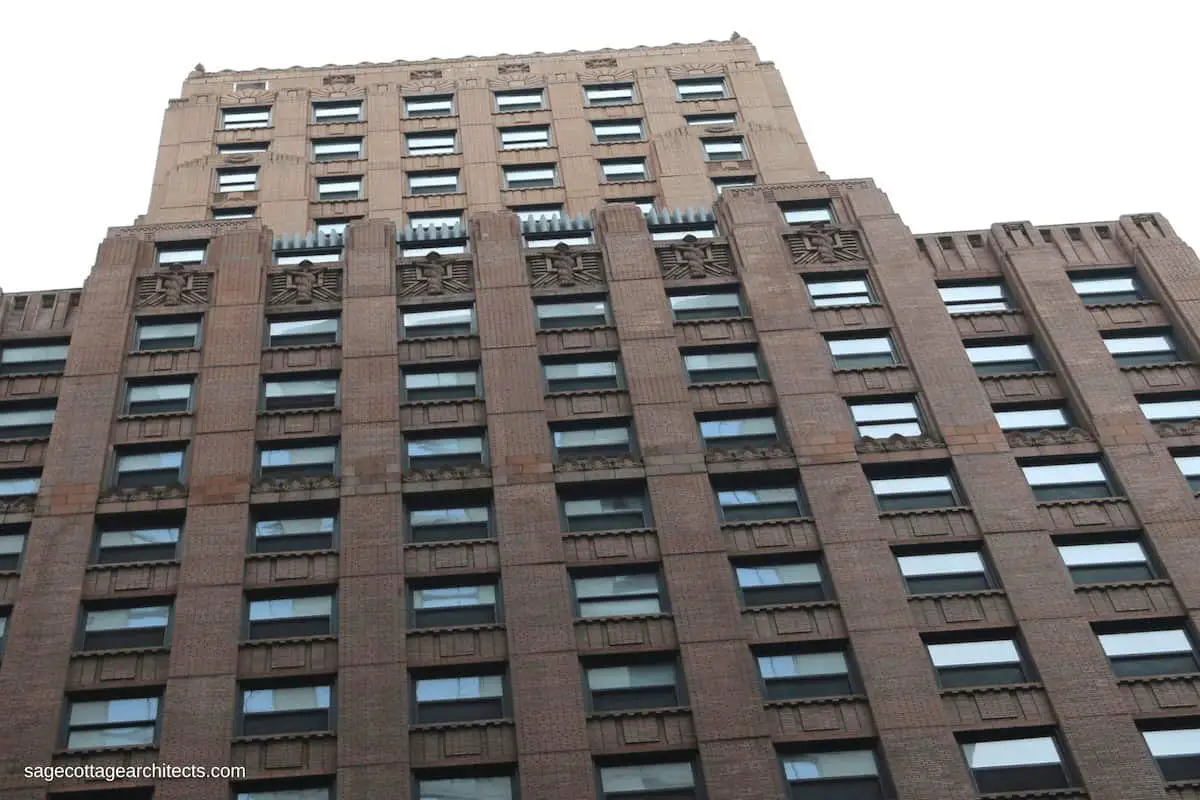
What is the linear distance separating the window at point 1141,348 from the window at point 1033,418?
2.78 m

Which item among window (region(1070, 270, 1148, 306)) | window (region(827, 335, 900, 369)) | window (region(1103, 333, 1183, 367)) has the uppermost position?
window (region(1070, 270, 1148, 306))

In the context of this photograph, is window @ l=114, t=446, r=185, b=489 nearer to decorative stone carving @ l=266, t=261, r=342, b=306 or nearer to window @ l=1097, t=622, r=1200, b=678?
decorative stone carving @ l=266, t=261, r=342, b=306

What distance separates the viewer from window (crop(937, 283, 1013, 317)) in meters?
41.9

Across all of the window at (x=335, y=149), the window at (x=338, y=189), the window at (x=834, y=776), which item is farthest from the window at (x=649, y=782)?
the window at (x=335, y=149)

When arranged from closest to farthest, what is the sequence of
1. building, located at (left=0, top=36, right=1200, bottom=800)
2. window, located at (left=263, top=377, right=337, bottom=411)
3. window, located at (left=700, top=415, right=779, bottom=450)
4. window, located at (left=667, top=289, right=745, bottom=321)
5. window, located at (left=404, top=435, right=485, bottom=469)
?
building, located at (left=0, top=36, right=1200, bottom=800) → window, located at (left=404, top=435, right=485, bottom=469) → window, located at (left=700, top=415, right=779, bottom=450) → window, located at (left=263, top=377, right=337, bottom=411) → window, located at (left=667, top=289, right=745, bottom=321)

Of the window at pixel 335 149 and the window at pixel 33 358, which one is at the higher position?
the window at pixel 335 149

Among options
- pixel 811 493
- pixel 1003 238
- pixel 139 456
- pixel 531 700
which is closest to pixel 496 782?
pixel 531 700

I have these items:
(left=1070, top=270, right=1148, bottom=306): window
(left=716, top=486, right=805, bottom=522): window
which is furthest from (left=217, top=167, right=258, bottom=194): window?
(left=1070, top=270, right=1148, bottom=306): window

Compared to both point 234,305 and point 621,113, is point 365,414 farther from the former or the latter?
point 621,113

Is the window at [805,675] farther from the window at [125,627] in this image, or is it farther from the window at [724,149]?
the window at [724,149]

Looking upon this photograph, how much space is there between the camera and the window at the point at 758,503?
116 feet

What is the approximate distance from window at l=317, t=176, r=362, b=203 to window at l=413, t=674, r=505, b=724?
91.1 ft

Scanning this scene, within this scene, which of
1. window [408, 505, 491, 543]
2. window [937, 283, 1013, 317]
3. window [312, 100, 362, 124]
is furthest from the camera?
window [312, 100, 362, 124]

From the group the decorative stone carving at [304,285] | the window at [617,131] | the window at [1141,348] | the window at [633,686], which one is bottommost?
the window at [633,686]
